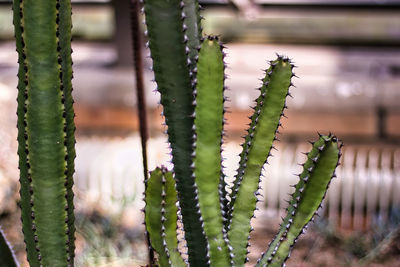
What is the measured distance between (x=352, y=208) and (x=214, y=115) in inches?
133

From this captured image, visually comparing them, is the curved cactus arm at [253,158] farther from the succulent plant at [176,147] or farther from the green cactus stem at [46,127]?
the green cactus stem at [46,127]

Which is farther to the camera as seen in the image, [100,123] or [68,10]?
[100,123]

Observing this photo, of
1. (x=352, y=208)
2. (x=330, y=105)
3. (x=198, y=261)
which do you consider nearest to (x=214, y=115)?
(x=198, y=261)

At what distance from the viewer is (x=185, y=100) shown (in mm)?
1225

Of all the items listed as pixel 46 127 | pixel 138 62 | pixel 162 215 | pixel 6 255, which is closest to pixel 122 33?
pixel 138 62

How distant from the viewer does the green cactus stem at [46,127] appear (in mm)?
1175

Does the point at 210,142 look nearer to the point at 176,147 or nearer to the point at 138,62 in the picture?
the point at 176,147

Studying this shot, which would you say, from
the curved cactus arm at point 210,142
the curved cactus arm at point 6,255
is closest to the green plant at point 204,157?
the curved cactus arm at point 210,142

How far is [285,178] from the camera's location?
4.44 meters

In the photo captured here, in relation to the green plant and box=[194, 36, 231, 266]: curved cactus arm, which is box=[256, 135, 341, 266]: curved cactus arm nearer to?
the green plant

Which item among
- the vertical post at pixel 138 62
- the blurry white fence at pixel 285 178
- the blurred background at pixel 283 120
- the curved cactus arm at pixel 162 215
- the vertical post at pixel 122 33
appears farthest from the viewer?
the vertical post at pixel 122 33

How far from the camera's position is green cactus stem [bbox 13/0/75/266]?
1.17 metres

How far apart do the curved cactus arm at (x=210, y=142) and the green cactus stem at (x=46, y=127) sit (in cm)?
28

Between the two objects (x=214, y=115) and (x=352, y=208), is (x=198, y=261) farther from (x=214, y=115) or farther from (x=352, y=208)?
(x=352, y=208)
